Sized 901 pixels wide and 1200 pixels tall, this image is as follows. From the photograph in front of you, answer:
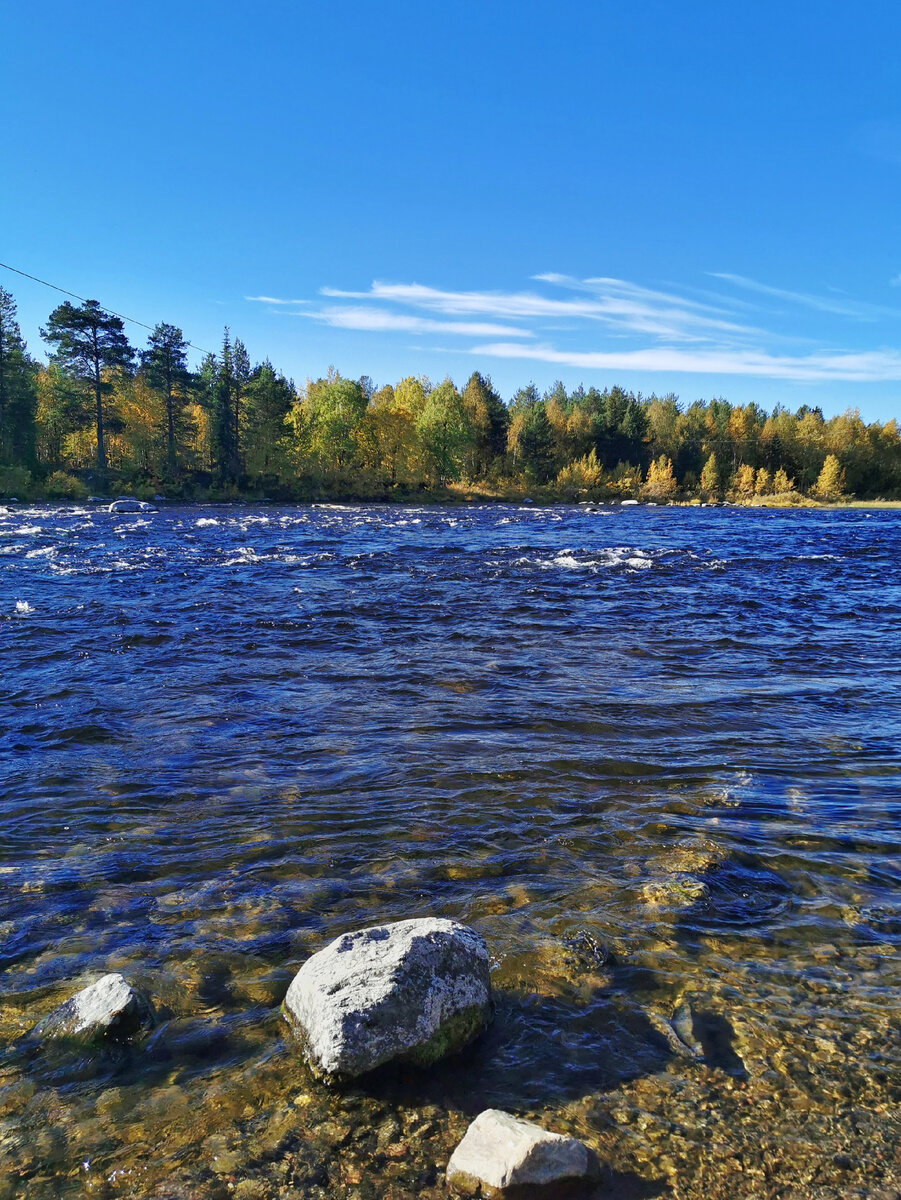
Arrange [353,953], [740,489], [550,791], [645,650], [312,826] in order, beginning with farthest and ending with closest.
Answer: [740,489]
[645,650]
[550,791]
[312,826]
[353,953]

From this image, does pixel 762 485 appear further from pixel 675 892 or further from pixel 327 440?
pixel 675 892

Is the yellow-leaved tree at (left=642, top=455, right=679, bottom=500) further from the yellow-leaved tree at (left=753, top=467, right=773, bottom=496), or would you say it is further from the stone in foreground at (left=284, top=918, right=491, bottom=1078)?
the stone in foreground at (left=284, top=918, right=491, bottom=1078)

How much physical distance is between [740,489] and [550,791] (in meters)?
101

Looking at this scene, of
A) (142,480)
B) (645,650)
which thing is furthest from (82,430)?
(645,650)

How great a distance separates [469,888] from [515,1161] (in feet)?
7.39

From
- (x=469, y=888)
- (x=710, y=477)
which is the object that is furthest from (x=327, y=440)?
(x=469, y=888)

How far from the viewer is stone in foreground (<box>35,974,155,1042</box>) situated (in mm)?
3449

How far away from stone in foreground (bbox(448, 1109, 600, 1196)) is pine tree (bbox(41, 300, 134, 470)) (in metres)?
69.9

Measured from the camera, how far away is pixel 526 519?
159ft

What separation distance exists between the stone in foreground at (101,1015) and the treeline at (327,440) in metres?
55.4

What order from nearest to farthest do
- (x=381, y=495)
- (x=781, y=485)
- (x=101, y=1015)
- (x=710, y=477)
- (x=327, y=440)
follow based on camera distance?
(x=101, y=1015), (x=381, y=495), (x=327, y=440), (x=781, y=485), (x=710, y=477)

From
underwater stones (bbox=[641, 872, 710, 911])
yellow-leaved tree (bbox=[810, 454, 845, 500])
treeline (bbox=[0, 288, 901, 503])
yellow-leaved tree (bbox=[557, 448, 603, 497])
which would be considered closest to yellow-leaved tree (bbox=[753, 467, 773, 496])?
treeline (bbox=[0, 288, 901, 503])

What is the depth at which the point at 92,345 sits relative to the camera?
6488 cm

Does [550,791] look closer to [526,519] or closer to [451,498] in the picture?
[526,519]
